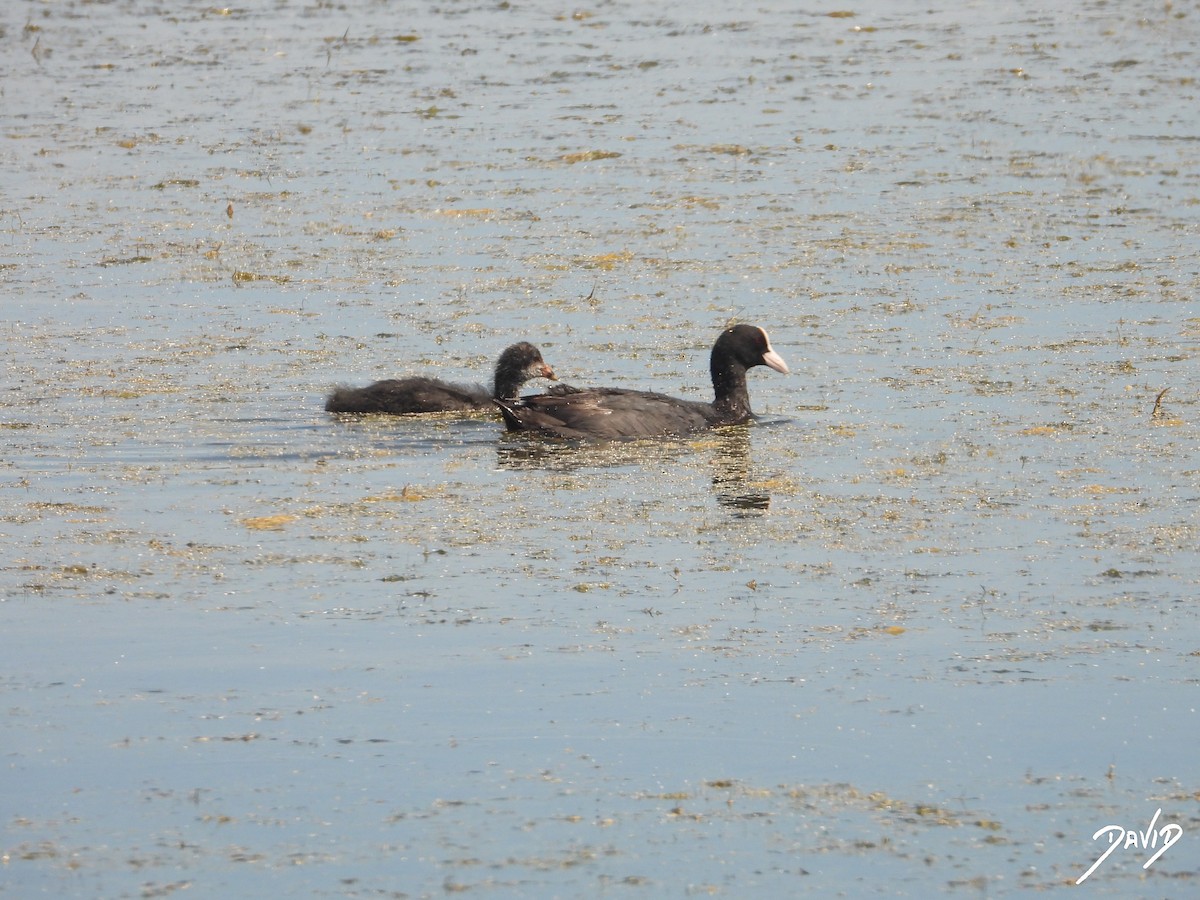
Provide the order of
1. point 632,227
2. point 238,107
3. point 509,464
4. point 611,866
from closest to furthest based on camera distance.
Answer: point 611,866, point 509,464, point 632,227, point 238,107

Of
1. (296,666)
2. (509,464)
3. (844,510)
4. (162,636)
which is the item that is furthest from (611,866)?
(509,464)

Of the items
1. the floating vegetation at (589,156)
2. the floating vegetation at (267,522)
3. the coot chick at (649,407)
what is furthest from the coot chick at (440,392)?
the floating vegetation at (589,156)

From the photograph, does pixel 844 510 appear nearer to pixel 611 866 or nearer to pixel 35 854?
pixel 611 866

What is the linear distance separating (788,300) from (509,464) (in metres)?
3.67

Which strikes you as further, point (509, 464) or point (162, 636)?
point (509, 464)

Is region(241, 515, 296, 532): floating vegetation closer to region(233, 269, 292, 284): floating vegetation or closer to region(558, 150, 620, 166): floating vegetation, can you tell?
region(233, 269, 292, 284): floating vegetation

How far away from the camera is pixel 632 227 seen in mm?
15836

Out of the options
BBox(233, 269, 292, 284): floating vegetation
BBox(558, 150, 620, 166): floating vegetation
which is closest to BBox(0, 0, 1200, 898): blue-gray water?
BBox(233, 269, 292, 284): floating vegetation
